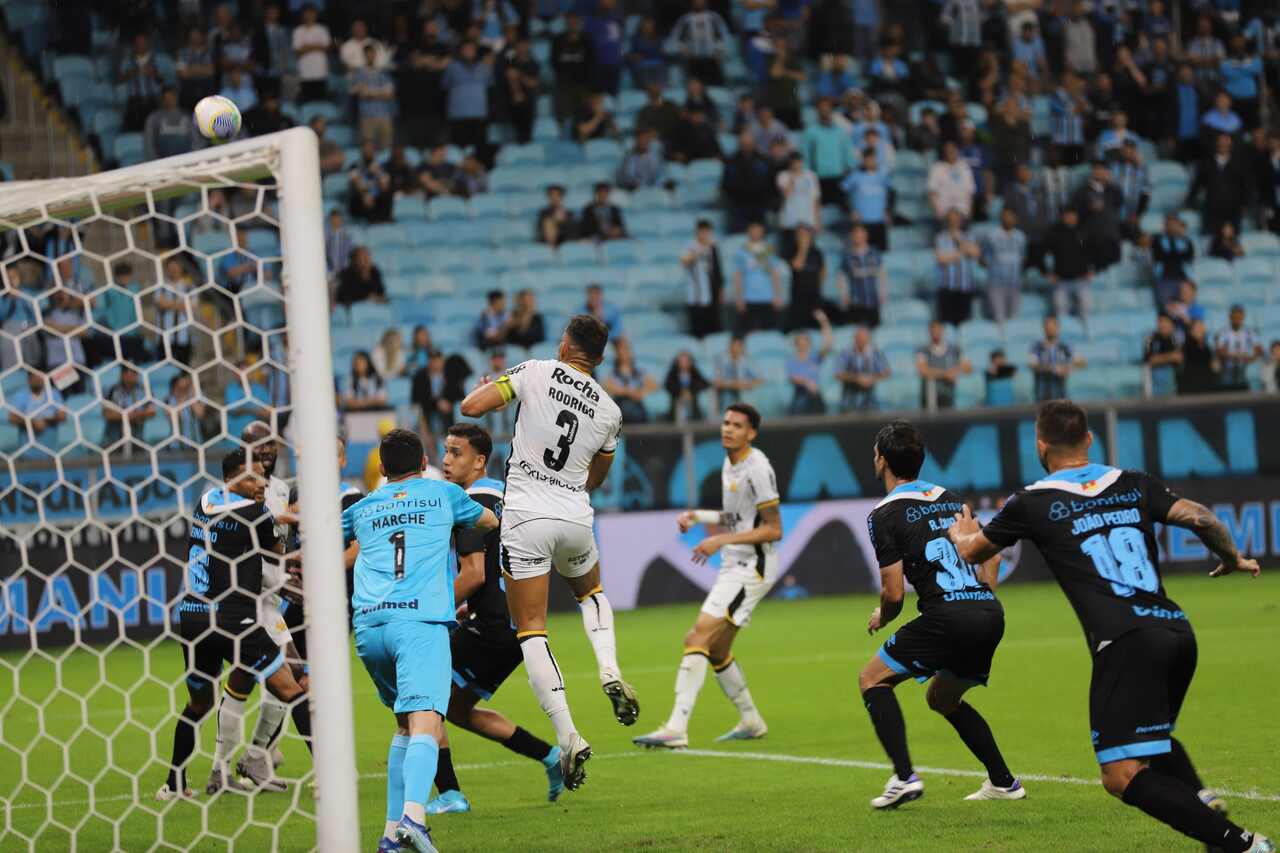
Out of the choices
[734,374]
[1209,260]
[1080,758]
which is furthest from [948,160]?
[1080,758]

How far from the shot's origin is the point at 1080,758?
862 centimetres

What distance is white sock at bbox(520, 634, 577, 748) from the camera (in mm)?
7383

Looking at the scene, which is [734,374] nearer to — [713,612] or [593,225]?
[593,225]

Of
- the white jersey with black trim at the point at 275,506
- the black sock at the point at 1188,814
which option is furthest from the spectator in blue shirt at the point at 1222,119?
the black sock at the point at 1188,814

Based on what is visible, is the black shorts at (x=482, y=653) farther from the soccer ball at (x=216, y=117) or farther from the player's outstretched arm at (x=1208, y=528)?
the player's outstretched arm at (x=1208, y=528)

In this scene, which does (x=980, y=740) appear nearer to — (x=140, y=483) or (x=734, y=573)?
(x=734, y=573)

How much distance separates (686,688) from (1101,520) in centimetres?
453

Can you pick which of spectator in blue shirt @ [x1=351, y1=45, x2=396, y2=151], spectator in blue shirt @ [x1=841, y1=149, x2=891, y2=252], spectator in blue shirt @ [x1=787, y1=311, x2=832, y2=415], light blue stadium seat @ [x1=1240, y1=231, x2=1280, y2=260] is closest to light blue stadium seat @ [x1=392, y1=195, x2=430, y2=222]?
spectator in blue shirt @ [x1=351, y1=45, x2=396, y2=151]

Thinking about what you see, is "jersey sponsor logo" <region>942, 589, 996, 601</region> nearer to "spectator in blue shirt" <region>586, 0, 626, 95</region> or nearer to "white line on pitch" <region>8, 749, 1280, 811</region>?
"white line on pitch" <region>8, 749, 1280, 811</region>

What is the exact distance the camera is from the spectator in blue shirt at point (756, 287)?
2088 centimetres

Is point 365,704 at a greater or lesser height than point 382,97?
lesser

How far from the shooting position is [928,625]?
23.8ft

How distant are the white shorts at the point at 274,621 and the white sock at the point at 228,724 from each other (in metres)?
0.37

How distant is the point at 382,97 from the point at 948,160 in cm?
753
